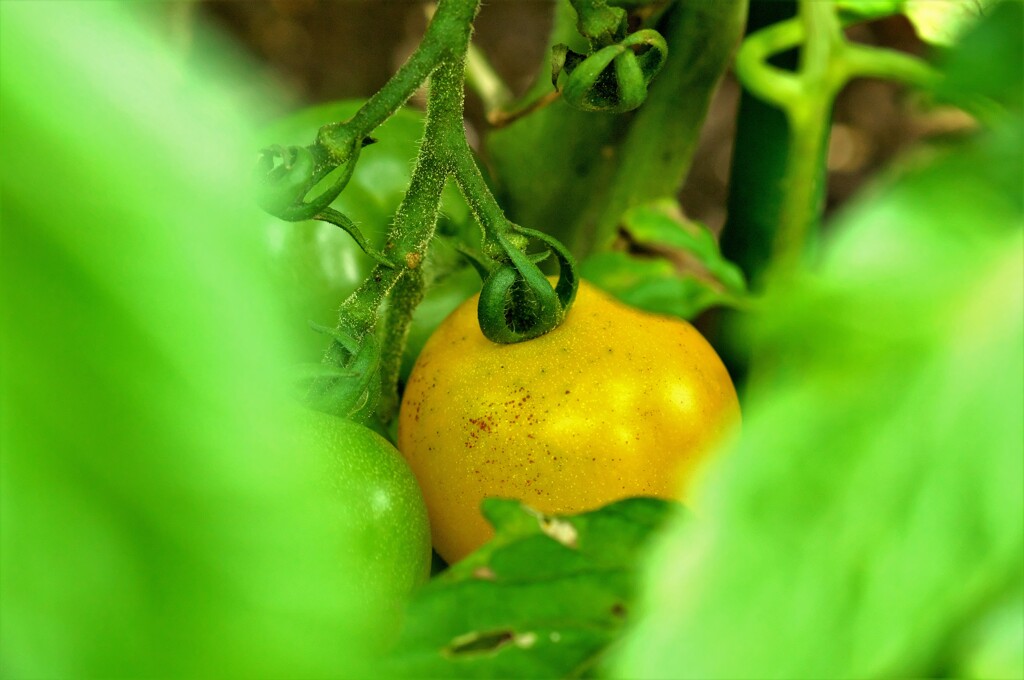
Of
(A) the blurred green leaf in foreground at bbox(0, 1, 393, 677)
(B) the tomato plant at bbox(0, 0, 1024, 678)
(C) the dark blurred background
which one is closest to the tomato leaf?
(B) the tomato plant at bbox(0, 0, 1024, 678)

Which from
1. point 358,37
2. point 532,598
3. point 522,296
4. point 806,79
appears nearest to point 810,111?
point 806,79

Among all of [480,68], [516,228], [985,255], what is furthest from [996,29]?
[480,68]

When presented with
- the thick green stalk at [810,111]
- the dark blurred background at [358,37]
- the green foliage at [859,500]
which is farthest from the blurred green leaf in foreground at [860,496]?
the dark blurred background at [358,37]

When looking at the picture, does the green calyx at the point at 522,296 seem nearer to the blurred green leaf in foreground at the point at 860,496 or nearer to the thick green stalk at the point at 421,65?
the thick green stalk at the point at 421,65

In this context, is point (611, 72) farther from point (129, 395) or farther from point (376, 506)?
point (129, 395)

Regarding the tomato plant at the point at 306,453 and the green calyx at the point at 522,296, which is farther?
the green calyx at the point at 522,296

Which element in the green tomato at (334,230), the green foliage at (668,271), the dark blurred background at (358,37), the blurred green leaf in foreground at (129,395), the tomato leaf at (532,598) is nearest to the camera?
the blurred green leaf in foreground at (129,395)

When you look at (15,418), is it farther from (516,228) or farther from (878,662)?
(516,228)
